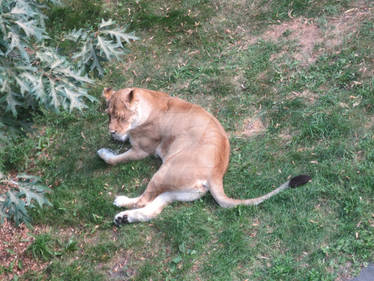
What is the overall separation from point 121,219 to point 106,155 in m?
1.15

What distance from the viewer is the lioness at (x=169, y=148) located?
18.4 ft

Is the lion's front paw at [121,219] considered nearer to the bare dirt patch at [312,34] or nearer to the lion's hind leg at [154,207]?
the lion's hind leg at [154,207]

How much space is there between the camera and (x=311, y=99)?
6.76m

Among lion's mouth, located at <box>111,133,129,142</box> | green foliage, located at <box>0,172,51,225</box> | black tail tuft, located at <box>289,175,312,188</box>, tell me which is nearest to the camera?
green foliage, located at <box>0,172,51,225</box>

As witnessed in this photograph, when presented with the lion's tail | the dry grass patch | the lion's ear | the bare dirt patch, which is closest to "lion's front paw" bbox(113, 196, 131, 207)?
the lion's tail

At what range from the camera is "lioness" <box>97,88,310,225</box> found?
18.4 feet

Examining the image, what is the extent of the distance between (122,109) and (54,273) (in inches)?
82.1

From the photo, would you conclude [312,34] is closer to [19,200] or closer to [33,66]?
[33,66]

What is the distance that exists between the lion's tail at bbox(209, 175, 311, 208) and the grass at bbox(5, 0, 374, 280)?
0.27 feet

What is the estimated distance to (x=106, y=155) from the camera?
6.56 m

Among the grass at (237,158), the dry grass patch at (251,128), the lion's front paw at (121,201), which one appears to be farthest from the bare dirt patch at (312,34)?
the lion's front paw at (121,201)

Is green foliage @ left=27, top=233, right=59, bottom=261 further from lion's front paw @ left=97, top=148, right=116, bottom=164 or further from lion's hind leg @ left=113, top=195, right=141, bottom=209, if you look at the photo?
lion's front paw @ left=97, top=148, right=116, bottom=164

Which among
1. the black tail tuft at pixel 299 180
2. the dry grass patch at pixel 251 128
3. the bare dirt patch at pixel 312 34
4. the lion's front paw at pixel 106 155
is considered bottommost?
the lion's front paw at pixel 106 155

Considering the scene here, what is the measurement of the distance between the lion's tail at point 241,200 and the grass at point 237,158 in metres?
0.08
